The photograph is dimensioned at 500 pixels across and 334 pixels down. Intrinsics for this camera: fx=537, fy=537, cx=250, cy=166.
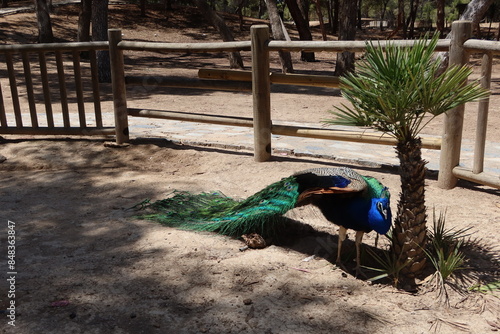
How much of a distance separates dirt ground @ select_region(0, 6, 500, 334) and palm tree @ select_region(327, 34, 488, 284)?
50 cm

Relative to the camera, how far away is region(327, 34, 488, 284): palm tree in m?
3.05

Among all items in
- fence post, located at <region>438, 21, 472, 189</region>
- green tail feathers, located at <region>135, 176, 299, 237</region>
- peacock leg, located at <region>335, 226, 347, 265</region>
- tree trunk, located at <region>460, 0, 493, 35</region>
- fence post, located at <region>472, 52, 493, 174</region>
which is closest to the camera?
peacock leg, located at <region>335, 226, 347, 265</region>

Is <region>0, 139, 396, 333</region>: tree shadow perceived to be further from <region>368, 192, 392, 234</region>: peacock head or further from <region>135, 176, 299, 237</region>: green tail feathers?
<region>368, 192, 392, 234</region>: peacock head

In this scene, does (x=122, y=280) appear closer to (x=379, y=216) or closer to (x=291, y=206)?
(x=291, y=206)

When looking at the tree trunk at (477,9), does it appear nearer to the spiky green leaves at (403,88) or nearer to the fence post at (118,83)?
the fence post at (118,83)

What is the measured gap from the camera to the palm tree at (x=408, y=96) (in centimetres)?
305

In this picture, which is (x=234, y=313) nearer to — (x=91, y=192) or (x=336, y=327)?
(x=336, y=327)

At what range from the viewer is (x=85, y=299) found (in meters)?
3.12

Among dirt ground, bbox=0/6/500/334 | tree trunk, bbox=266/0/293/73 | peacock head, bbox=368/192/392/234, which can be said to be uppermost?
tree trunk, bbox=266/0/293/73

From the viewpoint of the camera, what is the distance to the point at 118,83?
669 cm

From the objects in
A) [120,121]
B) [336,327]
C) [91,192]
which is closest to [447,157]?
[336,327]

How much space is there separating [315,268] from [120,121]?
396cm

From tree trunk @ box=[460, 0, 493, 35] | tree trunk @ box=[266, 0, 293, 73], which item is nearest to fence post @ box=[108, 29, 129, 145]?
tree trunk @ box=[460, 0, 493, 35]

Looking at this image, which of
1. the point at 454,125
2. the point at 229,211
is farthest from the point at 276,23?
the point at 229,211
